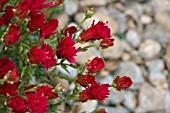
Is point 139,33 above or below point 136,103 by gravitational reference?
above

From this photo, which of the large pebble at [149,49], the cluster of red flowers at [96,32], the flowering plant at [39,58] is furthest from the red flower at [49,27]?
the large pebble at [149,49]

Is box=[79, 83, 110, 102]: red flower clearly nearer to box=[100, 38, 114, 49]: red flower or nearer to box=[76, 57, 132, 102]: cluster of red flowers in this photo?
box=[76, 57, 132, 102]: cluster of red flowers

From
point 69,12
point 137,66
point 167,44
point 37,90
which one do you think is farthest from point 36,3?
point 167,44

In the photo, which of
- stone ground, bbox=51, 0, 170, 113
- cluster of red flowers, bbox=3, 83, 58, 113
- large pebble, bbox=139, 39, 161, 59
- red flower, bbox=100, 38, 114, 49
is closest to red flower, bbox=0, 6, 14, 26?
cluster of red flowers, bbox=3, 83, 58, 113

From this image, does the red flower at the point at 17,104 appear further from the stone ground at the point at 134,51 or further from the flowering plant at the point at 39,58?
the stone ground at the point at 134,51

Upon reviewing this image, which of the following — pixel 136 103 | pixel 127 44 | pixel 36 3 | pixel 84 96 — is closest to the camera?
pixel 36 3

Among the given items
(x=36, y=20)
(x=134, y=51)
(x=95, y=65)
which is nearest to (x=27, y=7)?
(x=36, y=20)

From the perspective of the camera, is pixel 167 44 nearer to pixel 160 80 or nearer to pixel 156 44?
pixel 156 44
